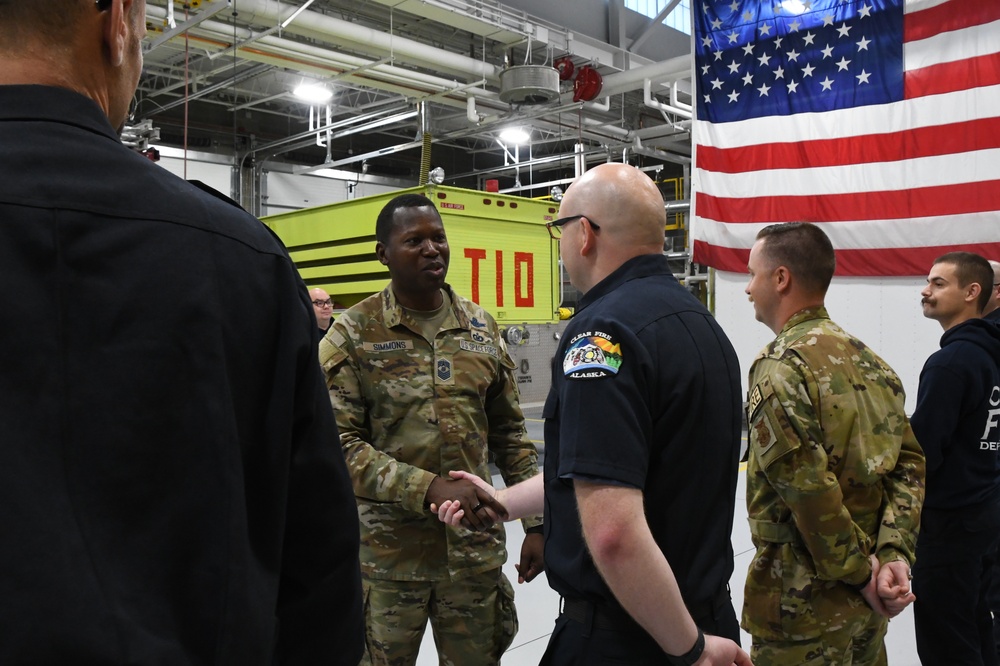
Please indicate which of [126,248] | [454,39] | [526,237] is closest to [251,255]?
[126,248]

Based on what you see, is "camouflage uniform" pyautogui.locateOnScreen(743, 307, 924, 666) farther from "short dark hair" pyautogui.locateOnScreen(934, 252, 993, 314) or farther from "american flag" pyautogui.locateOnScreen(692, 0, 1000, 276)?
"american flag" pyautogui.locateOnScreen(692, 0, 1000, 276)

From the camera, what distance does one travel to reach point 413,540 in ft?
8.86

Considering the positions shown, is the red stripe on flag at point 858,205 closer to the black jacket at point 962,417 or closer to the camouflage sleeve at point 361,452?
the black jacket at point 962,417

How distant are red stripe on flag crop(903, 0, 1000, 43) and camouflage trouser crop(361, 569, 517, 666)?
220 inches

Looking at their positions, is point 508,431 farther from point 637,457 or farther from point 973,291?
point 973,291

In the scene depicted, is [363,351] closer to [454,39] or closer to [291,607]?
[291,607]

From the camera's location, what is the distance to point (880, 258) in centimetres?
630

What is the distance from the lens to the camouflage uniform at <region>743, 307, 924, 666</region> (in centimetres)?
233

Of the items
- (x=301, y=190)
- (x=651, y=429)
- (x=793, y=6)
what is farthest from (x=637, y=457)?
(x=301, y=190)

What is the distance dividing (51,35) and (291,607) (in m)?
0.77

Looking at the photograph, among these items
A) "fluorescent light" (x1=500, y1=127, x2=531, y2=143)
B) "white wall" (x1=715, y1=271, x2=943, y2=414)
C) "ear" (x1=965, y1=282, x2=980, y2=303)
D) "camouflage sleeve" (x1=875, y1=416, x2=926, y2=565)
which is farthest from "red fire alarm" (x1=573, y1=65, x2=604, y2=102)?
"camouflage sleeve" (x1=875, y1=416, x2=926, y2=565)

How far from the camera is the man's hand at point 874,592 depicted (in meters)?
2.40

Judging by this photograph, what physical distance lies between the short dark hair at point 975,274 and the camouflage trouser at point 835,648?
1.97 meters

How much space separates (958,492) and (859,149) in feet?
12.3
